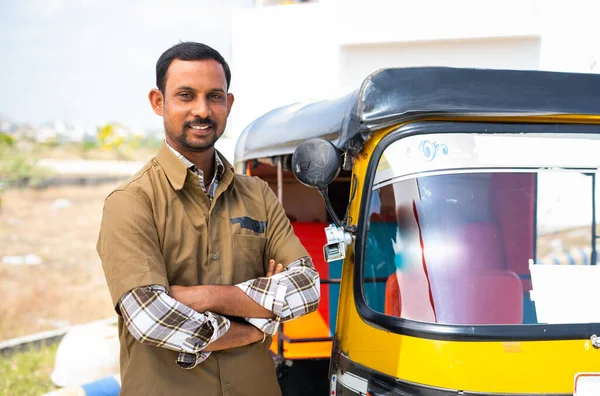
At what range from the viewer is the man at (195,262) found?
2.21 metres

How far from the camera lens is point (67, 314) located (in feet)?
38.6

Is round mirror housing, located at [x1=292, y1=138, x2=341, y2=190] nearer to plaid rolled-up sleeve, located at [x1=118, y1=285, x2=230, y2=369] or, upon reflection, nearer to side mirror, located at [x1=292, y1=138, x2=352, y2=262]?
side mirror, located at [x1=292, y1=138, x2=352, y2=262]

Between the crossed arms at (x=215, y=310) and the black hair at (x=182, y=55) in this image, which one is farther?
the black hair at (x=182, y=55)

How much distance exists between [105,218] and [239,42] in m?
7.12

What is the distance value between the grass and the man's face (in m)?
4.61

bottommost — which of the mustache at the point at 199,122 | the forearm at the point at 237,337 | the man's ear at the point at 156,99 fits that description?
the forearm at the point at 237,337

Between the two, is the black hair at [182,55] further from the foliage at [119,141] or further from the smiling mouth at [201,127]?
the foliage at [119,141]

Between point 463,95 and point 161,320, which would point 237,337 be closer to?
point 161,320

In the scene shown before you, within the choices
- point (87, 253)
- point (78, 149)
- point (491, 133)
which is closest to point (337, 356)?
point (491, 133)

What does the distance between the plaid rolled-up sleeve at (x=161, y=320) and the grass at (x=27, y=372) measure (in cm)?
456

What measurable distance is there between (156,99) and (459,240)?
1.25 meters

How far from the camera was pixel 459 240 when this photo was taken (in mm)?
2520

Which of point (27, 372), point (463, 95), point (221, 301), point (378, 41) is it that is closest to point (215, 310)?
point (221, 301)

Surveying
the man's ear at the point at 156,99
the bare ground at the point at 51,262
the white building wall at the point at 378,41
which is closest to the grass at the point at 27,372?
the bare ground at the point at 51,262
